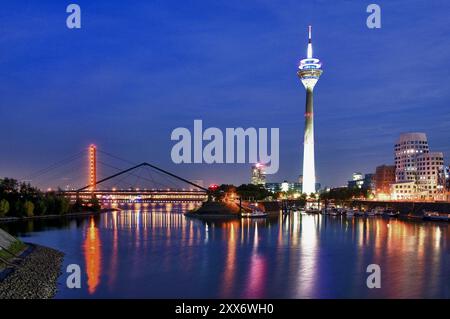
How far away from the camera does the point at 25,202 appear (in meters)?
52.7

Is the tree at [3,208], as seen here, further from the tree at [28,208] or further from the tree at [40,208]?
the tree at [40,208]

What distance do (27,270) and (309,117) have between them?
96.4 meters

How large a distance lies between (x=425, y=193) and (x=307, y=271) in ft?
199

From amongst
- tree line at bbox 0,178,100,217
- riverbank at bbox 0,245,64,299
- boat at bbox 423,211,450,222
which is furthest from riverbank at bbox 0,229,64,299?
boat at bbox 423,211,450,222

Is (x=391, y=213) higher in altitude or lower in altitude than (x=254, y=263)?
lower

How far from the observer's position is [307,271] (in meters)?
21.3

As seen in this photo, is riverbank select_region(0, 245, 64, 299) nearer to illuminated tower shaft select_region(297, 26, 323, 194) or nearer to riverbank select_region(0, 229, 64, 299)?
riverbank select_region(0, 229, 64, 299)

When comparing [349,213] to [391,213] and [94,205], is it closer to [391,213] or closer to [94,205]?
[391,213]

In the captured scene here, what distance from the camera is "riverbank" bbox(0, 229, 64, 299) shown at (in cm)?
1505

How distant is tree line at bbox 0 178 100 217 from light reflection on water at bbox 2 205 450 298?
1526 cm
